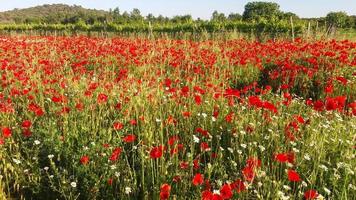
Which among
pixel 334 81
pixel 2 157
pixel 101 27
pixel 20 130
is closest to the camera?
pixel 2 157

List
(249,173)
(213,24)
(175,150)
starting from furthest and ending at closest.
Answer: (213,24) → (175,150) → (249,173)

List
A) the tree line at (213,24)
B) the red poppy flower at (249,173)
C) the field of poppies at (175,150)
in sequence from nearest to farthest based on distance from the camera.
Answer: the red poppy flower at (249,173) → the field of poppies at (175,150) → the tree line at (213,24)

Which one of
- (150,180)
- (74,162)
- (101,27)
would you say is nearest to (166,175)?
(150,180)

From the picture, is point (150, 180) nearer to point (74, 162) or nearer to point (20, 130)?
point (74, 162)

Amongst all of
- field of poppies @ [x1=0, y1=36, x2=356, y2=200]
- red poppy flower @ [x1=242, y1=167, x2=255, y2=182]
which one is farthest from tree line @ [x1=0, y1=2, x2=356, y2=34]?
red poppy flower @ [x1=242, y1=167, x2=255, y2=182]

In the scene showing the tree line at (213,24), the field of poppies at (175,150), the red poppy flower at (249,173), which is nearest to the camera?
the red poppy flower at (249,173)

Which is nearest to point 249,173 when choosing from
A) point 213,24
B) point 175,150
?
point 175,150

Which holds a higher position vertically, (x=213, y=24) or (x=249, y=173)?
(x=213, y=24)

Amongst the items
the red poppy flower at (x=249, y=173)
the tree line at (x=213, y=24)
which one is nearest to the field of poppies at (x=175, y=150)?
the red poppy flower at (x=249, y=173)

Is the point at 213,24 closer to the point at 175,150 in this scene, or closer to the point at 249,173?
the point at 175,150

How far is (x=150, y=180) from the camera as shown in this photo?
349cm

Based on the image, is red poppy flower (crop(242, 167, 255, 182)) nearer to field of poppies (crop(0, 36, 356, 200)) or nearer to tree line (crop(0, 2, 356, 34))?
field of poppies (crop(0, 36, 356, 200))

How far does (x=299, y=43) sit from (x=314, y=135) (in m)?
7.94

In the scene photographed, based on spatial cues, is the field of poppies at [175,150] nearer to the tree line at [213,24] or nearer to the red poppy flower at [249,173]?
the red poppy flower at [249,173]
